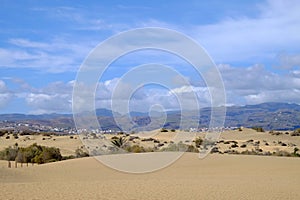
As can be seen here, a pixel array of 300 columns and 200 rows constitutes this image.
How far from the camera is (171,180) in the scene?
2714 cm

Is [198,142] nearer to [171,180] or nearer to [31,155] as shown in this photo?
[31,155]

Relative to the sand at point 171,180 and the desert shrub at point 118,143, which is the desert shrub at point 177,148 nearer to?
the desert shrub at point 118,143

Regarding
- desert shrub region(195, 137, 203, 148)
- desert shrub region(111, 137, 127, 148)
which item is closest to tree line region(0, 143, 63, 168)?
desert shrub region(111, 137, 127, 148)

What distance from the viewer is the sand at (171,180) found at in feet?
69.6

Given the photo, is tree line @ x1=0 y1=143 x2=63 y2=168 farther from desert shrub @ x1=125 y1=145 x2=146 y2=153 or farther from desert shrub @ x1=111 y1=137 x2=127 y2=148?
desert shrub @ x1=111 y1=137 x2=127 y2=148

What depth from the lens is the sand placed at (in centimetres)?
2120

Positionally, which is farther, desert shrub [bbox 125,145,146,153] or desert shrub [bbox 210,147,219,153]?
desert shrub [bbox 210,147,219,153]

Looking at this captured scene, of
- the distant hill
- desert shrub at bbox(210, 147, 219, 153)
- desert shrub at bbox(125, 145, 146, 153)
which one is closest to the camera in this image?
desert shrub at bbox(125, 145, 146, 153)

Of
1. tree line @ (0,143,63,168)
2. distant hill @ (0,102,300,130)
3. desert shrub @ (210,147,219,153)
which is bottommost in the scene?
desert shrub @ (210,147,219,153)

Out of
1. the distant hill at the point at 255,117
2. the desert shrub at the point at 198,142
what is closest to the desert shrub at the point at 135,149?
the desert shrub at the point at 198,142

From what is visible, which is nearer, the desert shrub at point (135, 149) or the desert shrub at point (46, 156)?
the desert shrub at point (46, 156)

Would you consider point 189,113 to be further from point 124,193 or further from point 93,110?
point 124,193

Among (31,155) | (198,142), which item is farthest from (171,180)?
(198,142)

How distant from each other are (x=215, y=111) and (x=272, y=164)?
9.80m
